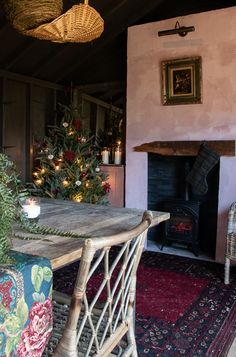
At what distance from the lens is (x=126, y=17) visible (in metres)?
4.21

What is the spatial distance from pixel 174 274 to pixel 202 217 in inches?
37.9

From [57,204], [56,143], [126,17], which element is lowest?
[57,204]

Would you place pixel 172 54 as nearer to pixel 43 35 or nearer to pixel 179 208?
pixel 179 208

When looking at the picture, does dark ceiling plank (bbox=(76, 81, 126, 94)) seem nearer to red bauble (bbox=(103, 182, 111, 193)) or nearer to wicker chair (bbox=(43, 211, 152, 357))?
red bauble (bbox=(103, 182, 111, 193))

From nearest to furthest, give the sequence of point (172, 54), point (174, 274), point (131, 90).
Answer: point (174, 274) < point (172, 54) < point (131, 90)

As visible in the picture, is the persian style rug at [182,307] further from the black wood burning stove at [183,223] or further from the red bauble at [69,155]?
the red bauble at [69,155]

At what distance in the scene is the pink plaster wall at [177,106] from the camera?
3.43 m

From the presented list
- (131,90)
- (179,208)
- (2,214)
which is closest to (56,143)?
(131,90)

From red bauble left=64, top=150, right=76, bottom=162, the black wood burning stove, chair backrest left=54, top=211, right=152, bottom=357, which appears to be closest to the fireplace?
the black wood burning stove

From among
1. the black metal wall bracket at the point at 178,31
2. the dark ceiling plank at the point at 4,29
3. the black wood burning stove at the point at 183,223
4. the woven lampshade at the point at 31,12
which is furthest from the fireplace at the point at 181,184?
the woven lampshade at the point at 31,12

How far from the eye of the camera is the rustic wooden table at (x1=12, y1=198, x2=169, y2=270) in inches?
45.2

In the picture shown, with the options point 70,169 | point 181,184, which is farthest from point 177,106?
point 70,169

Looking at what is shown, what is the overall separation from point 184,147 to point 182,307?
5.70 feet

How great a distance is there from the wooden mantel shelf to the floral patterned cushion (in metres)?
2.81
